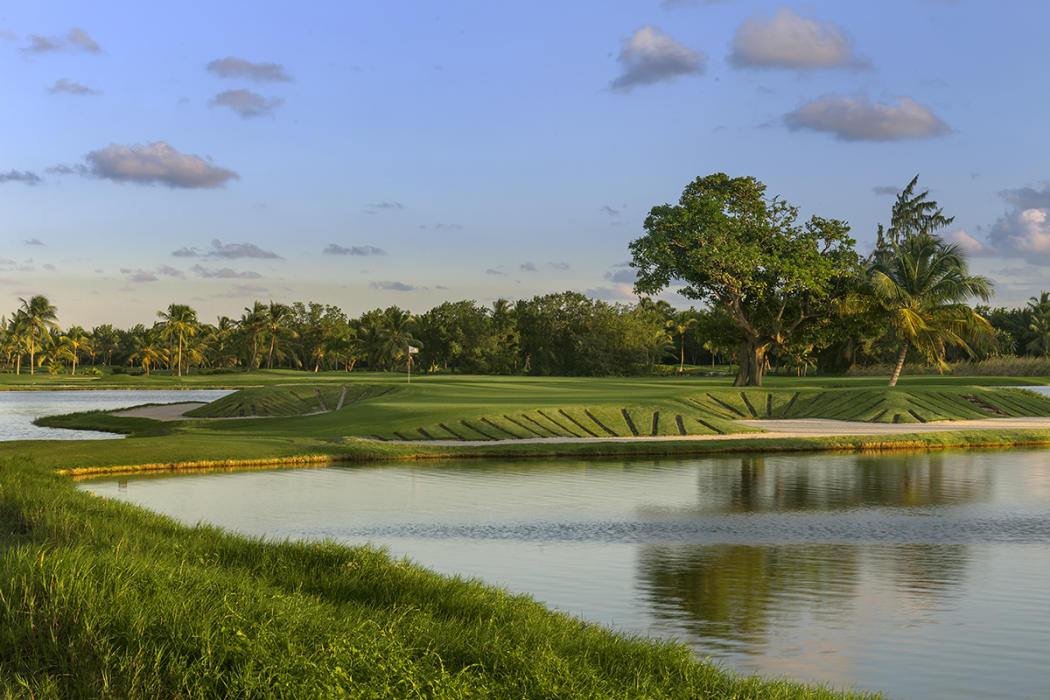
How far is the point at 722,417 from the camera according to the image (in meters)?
42.7

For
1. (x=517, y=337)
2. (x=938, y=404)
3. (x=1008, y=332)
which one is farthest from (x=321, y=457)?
(x=1008, y=332)

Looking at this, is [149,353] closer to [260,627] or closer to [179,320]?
[179,320]

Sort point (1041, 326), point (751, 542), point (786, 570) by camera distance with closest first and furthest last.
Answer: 1. point (786, 570)
2. point (751, 542)
3. point (1041, 326)

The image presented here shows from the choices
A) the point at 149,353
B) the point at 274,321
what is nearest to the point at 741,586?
the point at 274,321

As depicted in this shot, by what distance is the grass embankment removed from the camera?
6.46m

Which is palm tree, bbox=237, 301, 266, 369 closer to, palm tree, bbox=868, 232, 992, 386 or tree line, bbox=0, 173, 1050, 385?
tree line, bbox=0, 173, 1050, 385

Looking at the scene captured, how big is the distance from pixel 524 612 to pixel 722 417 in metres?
34.2

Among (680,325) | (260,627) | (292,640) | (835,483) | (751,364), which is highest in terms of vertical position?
(680,325)

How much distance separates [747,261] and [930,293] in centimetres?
1044

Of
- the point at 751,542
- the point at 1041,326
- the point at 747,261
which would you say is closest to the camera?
the point at 751,542

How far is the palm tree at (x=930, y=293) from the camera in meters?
55.7

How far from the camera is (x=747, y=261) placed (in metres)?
54.7

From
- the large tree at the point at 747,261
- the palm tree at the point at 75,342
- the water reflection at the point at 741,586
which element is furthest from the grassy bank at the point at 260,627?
the palm tree at the point at 75,342

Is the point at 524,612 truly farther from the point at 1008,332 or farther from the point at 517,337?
the point at 1008,332
